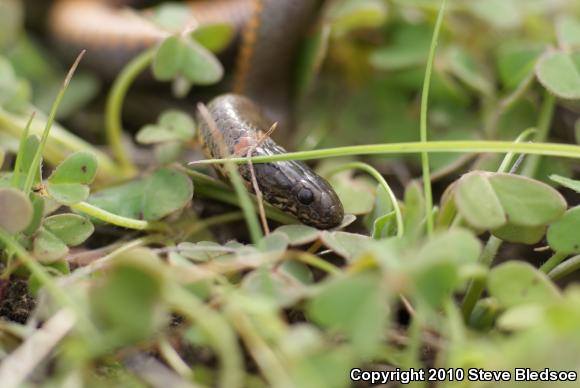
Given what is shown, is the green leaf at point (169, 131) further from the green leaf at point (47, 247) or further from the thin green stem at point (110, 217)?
the green leaf at point (47, 247)

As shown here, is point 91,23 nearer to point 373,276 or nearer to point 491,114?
point 491,114

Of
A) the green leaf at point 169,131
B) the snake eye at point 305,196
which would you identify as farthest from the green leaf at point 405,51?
the snake eye at point 305,196

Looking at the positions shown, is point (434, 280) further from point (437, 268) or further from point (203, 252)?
point (203, 252)

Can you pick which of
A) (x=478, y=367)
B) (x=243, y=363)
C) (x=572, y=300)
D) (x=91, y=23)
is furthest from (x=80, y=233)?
(x=91, y=23)

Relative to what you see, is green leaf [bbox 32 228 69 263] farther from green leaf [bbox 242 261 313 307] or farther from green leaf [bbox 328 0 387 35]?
green leaf [bbox 328 0 387 35]

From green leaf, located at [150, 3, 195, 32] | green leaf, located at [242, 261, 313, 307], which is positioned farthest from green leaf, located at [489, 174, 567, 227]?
green leaf, located at [150, 3, 195, 32]
